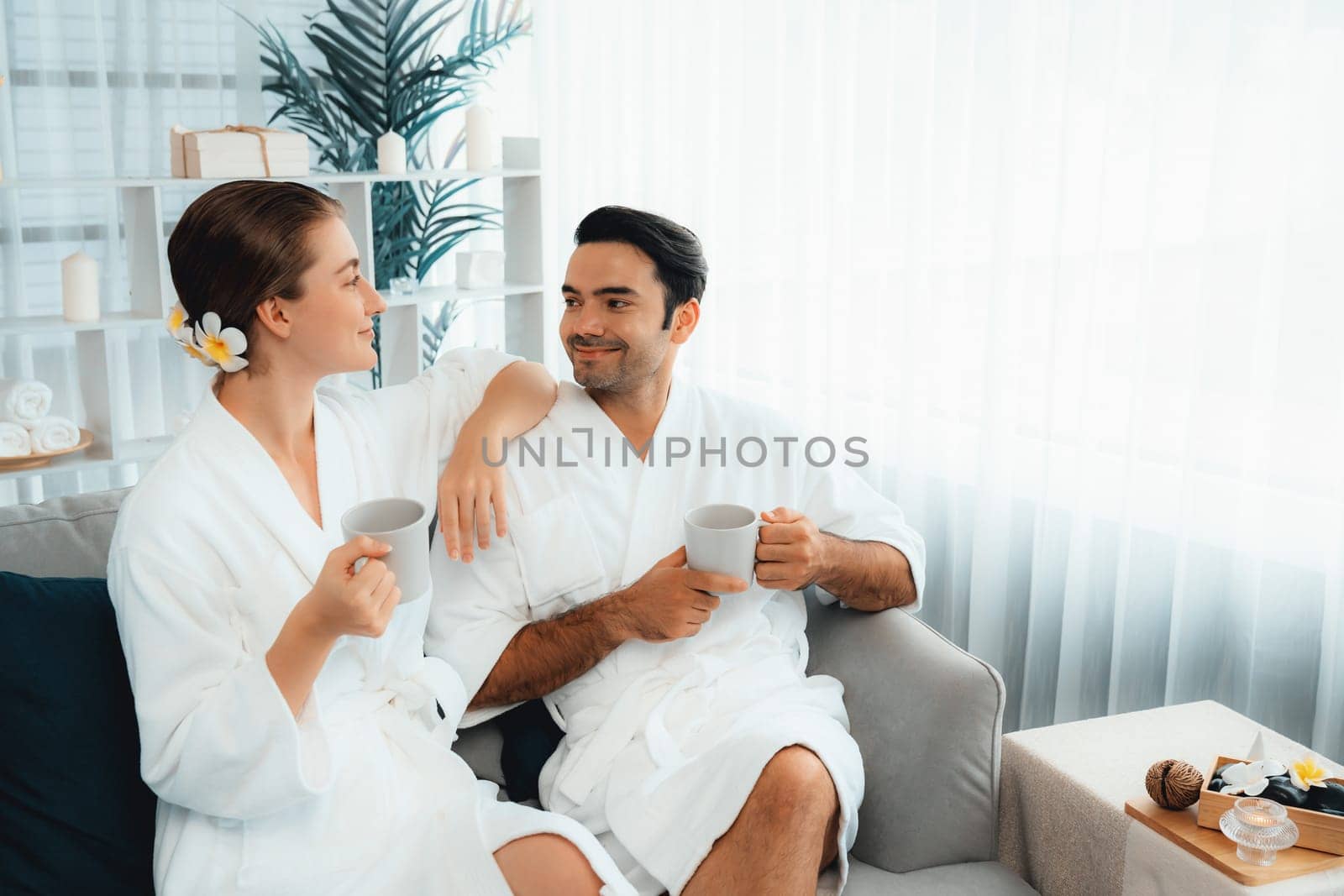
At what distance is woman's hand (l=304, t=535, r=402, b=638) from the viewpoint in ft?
4.32

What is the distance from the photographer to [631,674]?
1911mm

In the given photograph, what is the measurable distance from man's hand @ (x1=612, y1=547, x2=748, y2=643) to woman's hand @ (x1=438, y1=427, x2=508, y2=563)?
221 mm

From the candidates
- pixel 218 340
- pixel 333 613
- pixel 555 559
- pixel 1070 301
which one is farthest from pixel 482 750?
pixel 1070 301

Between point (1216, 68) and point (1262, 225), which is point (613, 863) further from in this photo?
point (1216, 68)

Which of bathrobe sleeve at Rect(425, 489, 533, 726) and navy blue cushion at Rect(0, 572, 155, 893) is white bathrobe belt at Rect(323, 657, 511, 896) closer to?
bathrobe sleeve at Rect(425, 489, 533, 726)

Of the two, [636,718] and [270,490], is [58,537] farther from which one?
[636,718]

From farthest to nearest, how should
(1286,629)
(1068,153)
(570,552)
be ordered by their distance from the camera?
(1068,153) < (1286,629) < (570,552)

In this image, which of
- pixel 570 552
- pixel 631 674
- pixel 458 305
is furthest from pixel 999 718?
pixel 458 305

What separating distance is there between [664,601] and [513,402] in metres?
0.42

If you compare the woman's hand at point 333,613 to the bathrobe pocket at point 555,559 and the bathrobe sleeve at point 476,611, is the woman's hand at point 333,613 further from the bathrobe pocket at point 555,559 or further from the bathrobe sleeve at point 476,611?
the bathrobe pocket at point 555,559

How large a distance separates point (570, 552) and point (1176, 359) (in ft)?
3.71

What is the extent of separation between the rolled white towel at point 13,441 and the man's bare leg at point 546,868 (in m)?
1.91

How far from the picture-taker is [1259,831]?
1.53m

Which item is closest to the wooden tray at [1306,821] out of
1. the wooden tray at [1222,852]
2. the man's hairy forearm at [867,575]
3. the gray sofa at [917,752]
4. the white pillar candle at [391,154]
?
the wooden tray at [1222,852]
